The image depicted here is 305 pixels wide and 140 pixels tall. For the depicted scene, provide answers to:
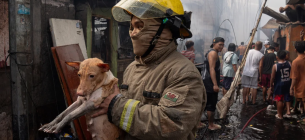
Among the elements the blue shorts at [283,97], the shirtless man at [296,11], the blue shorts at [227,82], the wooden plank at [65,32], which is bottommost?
the blue shorts at [283,97]

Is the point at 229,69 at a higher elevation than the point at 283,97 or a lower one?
higher

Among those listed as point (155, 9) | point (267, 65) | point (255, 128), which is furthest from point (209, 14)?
point (155, 9)

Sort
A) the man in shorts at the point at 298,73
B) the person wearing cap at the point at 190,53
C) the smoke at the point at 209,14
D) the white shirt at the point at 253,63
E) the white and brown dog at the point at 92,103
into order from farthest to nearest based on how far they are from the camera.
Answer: the smoke at the point at 209,14 → the white shirt at the point at 253,63 → the person wearing cap at the point at 190,53 → the man in shorts at the point at 298,73 → the white and brown dog at the point at 92,103

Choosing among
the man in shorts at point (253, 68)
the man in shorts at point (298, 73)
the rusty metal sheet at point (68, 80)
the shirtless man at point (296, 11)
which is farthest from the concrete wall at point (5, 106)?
the shirtless man at point (296, 11)

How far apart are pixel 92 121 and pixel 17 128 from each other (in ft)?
8.13

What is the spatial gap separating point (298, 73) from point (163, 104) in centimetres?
622

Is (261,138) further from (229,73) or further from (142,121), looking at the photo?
(142,121)

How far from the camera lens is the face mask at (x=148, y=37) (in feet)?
5.99

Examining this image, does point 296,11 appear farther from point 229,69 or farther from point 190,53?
point 190,53

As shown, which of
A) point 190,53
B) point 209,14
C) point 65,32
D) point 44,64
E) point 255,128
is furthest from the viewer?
point 209,14

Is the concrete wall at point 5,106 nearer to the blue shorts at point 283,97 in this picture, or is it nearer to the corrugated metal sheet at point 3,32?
the corrugated metal sheet at point 3,32

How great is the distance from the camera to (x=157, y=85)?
176cm

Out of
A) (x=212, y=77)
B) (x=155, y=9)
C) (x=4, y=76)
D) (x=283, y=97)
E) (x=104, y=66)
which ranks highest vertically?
(x=155, y=9)

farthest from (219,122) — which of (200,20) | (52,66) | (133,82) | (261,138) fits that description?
(200,20)
